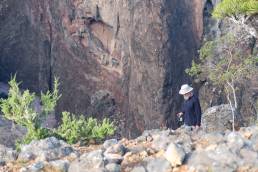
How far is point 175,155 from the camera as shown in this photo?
6.05m

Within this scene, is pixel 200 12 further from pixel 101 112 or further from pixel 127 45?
pixel 101 112

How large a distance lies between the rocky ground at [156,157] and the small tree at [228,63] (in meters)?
9.14

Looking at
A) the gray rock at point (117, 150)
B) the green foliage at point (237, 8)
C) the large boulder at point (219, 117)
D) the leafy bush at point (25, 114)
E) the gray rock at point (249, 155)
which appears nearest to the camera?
the gray rock at point (249, 155)

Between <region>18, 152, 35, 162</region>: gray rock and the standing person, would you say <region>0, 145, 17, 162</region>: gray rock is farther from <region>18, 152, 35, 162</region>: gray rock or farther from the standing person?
the standing person

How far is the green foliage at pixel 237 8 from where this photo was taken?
44.5 feet

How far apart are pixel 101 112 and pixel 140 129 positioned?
2.22m


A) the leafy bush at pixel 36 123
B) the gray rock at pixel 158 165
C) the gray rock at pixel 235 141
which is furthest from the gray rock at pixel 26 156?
the gray rock at pixel 235 141

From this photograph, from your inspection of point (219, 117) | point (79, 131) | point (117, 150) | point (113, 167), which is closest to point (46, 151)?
point (117, 150)

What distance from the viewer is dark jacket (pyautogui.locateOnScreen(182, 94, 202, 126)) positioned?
10219mm

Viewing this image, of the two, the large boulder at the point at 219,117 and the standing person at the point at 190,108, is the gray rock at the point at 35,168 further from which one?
the large boulder at the point at 219,117

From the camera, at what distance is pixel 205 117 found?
17.3 m

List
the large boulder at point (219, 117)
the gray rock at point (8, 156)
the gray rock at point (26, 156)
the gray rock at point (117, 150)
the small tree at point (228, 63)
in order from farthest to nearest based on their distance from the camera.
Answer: the small tree at point (228, 63)
the large boulder at point (219, 117)
the gray rock at point (8, 156)
the gray rock at point (26, 156)
the gray rock at point (117, 150)

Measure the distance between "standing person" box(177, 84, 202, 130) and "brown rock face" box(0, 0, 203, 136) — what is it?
37.7 feet

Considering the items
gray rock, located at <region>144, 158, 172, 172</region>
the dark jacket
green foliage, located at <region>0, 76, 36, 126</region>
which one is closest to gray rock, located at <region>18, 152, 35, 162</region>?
gray rock, located at <region>144, 158, 172, 172</region>
